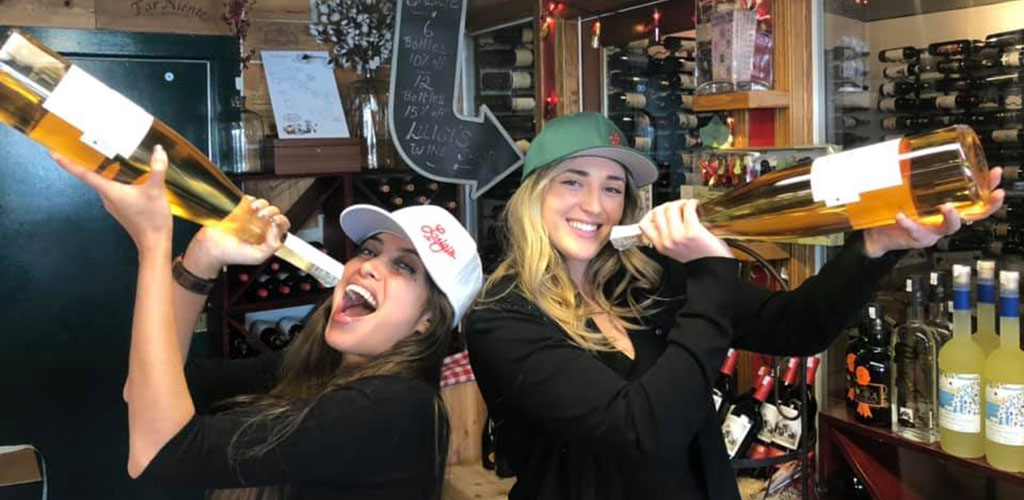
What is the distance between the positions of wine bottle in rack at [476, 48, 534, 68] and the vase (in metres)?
0.48

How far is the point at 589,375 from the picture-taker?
123 cm

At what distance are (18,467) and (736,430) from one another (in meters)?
1.62

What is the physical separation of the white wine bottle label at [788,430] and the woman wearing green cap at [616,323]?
69 centimetres

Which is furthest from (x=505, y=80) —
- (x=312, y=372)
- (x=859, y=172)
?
(x=859, y=172)

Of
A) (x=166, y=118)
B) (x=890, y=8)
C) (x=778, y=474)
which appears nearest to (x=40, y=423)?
(x=166, y=118)

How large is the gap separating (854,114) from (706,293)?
4.20ft

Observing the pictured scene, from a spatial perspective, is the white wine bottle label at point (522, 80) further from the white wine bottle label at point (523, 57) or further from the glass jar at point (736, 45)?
the glass jar at point (736, 45)

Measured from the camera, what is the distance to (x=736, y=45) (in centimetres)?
220

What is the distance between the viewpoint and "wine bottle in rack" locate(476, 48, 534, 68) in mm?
3521

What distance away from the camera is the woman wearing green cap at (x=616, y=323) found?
3.93ft

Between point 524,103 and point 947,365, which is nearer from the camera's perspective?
point 947,365

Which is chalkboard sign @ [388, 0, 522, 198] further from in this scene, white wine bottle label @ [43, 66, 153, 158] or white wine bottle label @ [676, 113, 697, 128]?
white wine bottle label @ [43, 66, 153, 158]

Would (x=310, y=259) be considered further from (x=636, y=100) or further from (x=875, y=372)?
(x=636, y=100)

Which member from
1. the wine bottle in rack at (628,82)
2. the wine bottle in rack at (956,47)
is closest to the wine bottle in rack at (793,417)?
the wine bottle in rack at (956,47)
